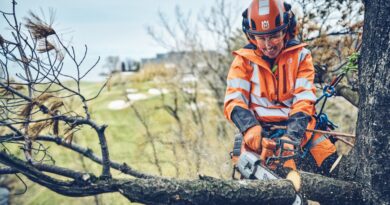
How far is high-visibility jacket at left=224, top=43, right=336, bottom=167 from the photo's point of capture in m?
3.02

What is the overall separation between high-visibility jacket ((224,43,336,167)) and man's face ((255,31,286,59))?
0.19 feet

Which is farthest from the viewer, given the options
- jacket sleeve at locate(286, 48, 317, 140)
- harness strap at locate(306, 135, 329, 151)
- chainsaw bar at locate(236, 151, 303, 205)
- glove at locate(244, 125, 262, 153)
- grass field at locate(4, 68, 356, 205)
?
grass field at locate(4, 68, 356, 205)

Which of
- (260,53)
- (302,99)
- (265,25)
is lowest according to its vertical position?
(302,99)

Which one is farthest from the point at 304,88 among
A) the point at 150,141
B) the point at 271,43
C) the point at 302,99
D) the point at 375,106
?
the point at 150,141

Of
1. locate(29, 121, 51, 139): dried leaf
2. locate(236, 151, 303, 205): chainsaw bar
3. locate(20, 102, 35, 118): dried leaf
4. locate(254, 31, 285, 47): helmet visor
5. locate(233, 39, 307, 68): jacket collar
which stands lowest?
locate(236, 151, 303, 205): chainsaw bar

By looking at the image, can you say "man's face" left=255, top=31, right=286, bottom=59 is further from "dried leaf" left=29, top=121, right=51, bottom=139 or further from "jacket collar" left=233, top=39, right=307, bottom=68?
"dried leaf" left=29, top=121, right=51, bottom=139

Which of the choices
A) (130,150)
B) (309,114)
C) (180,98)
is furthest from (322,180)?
(180,98)

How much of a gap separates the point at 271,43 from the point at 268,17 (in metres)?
0.22

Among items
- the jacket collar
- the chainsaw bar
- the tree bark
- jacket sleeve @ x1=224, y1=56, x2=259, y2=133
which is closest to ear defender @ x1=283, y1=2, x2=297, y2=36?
the jacket collar

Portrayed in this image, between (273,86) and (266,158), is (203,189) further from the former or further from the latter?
(273,86)

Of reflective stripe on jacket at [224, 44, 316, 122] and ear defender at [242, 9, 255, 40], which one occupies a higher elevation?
ear defender at [242, 9, 255, 40]

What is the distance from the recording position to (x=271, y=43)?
2996mm

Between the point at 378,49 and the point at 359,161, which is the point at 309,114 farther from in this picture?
the point at 378,49

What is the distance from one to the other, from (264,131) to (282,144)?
435mm
